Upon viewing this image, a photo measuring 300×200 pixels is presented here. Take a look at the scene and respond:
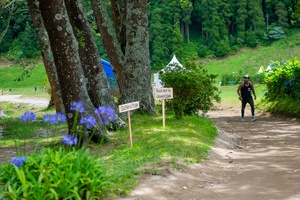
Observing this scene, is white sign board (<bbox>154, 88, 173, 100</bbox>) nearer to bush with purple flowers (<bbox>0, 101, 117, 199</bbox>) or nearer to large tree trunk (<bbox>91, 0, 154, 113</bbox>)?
large tree trunk (<bbox>91, 0, 154, 113</bbox>)

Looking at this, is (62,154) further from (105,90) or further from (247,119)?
(247,119)

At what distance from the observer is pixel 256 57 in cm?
8106

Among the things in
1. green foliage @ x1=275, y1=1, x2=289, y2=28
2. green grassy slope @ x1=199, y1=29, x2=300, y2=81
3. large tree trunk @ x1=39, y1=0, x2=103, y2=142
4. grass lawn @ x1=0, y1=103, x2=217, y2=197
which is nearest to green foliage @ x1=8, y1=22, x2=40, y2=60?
green grassy slope @ x1=199, y1=29, x2=300, y2=81

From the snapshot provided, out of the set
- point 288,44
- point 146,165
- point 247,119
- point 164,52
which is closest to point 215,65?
point 164,52

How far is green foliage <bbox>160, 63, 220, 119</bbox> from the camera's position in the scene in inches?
603

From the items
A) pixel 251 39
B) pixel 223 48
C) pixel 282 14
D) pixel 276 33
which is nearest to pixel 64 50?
pixel 223 48

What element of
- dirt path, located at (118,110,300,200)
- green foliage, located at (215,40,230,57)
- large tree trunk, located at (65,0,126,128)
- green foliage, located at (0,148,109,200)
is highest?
green foliage, located at (215,40,230,57)

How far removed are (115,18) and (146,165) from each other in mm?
10507

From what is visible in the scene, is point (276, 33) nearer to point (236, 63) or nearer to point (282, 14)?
point (282, 14)

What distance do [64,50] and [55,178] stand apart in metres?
4.44

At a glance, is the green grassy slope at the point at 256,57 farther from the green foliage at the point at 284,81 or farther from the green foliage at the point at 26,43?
the green foliage at the point at 284,81

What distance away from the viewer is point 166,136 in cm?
1141

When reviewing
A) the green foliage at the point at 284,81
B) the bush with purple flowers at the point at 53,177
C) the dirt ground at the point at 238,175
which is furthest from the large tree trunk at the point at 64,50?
the green foliage at the point at 284,81

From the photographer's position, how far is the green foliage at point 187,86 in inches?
603
